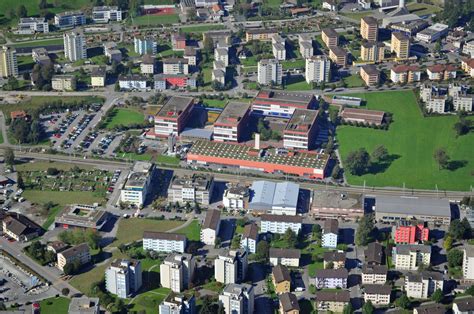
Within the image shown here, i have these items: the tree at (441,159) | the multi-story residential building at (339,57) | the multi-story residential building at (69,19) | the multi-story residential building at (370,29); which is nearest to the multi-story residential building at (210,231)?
the tree at (441,159)

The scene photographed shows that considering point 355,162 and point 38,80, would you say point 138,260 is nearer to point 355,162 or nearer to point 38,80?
point 355,162

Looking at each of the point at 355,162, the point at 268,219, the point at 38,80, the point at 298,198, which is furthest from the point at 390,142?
the point at 38,80

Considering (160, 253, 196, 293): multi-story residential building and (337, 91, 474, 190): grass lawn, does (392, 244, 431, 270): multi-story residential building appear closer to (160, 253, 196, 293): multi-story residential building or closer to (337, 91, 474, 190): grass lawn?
(337, 91, 474, 190): grass lawn

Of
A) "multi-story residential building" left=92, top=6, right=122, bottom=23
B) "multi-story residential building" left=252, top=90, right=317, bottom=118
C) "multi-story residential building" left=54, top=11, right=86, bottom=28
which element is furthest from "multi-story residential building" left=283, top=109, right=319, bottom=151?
"multi-story residential building" left=54, top=11, right=86, bottom=28

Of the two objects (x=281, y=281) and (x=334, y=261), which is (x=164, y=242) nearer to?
(x=281, y=281)

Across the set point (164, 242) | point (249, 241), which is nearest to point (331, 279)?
point (249, 241)

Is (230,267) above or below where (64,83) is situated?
below

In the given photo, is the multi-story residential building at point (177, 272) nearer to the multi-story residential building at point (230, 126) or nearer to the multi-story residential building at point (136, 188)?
the multi-story residential building at point (136, 188)
